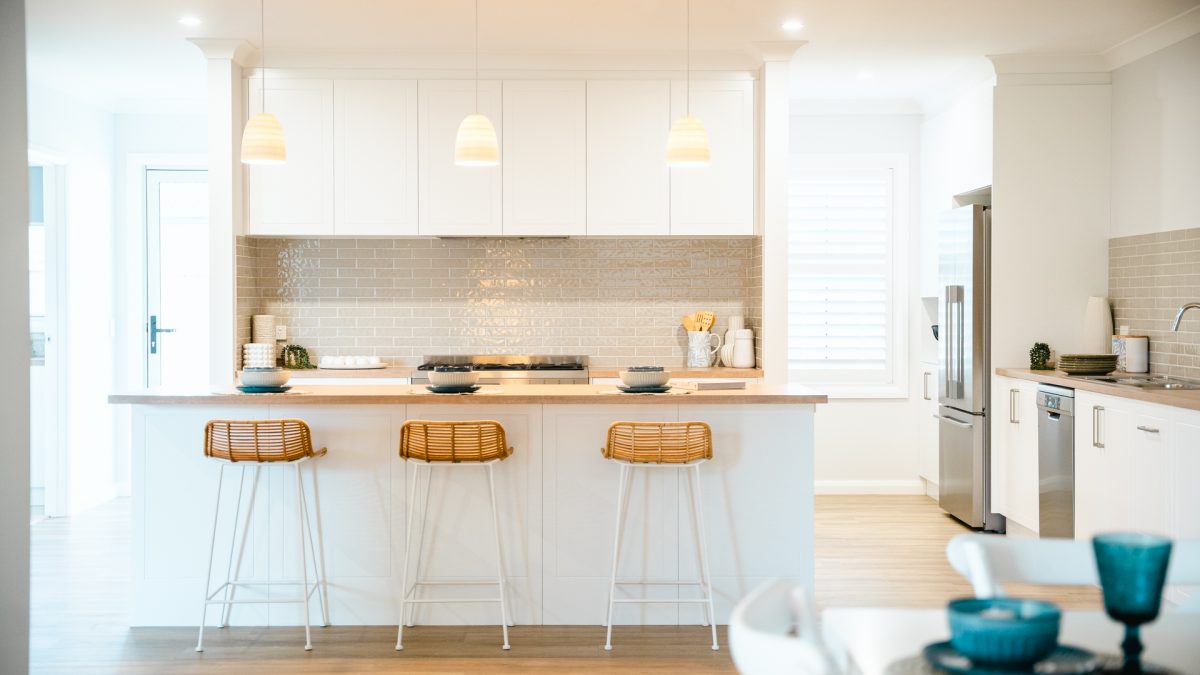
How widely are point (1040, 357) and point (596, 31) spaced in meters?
3.17

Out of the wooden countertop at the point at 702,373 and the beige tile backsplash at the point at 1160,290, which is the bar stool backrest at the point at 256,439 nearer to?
the wooden countertop at the point at 702,373

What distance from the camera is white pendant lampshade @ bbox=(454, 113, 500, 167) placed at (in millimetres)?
4051

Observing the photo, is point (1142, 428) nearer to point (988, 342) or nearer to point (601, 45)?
point (988, 342)

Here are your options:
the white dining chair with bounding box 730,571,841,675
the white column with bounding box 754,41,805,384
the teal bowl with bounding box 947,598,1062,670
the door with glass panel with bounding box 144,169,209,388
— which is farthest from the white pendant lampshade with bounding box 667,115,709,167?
the door with glass panel with bounding box 144,169,209,388

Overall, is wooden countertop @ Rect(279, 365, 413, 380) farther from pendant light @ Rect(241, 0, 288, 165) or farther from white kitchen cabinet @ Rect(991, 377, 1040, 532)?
white kitchen cabinet @ Rect(991, 377, 1040, 532)

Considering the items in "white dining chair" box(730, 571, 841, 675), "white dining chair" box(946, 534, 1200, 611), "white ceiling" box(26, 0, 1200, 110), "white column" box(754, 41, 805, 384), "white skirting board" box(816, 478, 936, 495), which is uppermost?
"white ceiling" box(26, 0, 1200, 110)

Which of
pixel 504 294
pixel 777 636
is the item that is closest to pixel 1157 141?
pixel 504 294

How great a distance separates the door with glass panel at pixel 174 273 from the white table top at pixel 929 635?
6.43 m

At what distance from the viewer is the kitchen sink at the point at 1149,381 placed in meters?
4.65

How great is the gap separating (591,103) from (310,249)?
2.10 meters

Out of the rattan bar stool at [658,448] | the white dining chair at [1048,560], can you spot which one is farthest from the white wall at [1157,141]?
the white dining chair at [1048,560]

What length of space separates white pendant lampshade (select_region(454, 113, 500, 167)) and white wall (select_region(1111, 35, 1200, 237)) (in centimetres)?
355

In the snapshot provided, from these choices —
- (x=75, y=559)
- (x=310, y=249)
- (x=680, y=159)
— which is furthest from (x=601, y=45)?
(x=75, y=559)

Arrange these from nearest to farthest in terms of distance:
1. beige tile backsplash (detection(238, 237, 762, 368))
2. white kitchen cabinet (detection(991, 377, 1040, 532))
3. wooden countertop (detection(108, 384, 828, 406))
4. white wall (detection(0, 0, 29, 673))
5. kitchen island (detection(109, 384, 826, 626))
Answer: white wall (detection(0, 0, 29, 673)) < wooden countertop (detection(108, 384, 828, 406)) < kitchen island (detection(109, 384, 826, 626)) < white kitchen cabinet (detection(991, 377, 1040, 532)) < beige tile backsplash (detection(238, 237, 762, 368))
